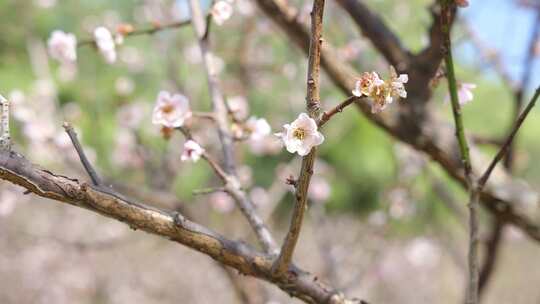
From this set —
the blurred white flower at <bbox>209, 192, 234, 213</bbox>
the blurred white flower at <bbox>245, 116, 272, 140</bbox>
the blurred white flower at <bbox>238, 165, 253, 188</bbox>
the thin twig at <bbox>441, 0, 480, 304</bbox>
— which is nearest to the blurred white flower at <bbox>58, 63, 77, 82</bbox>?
the blurred white flower at <bbox>209, 192, 234, 213</bbox>

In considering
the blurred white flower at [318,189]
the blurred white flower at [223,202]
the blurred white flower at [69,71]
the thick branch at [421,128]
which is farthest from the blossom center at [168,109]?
the blurred white flower at [223,202]

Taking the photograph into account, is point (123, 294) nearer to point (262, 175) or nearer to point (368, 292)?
point (368, 292)

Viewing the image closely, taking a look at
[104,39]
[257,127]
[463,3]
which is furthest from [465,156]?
[104,39]

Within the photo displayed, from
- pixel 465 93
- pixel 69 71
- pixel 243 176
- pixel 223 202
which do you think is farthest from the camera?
pixel 69 71

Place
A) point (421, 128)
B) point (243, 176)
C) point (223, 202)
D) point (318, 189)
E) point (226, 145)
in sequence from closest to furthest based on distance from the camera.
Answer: point (226, 145) → point (421, 128) → point (243, 176) → point (318, 189) → point (223, 202)

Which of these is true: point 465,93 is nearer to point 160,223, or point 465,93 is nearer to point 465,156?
point 465,156

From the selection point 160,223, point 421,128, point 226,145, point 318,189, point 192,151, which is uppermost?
point 318,189
